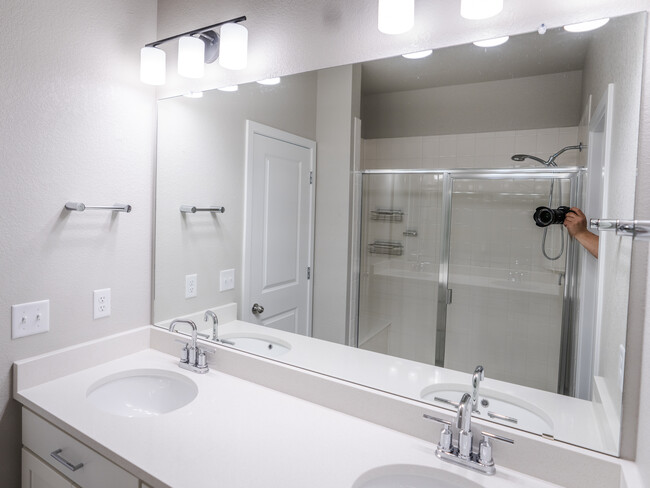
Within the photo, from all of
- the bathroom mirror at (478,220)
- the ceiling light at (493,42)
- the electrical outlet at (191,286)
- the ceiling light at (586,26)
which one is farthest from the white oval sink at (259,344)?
the ceiling light at (586,26)

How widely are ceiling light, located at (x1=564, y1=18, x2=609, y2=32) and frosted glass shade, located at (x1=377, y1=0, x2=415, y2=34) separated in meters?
0.41

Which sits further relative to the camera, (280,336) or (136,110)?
(136,110)

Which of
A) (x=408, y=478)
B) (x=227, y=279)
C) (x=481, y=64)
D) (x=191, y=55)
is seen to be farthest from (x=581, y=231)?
(x=191, y=55)

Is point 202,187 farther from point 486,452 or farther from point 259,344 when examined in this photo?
point 486,452

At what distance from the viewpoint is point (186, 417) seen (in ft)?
4.00

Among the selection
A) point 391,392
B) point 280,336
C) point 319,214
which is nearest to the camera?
point 391,392

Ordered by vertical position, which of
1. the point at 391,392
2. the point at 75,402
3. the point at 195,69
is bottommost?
the point at 75,402

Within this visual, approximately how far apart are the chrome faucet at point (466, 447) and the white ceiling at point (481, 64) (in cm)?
88

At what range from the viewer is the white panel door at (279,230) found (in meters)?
1.46

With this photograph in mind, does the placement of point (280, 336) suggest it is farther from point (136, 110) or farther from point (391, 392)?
point (136, 110)

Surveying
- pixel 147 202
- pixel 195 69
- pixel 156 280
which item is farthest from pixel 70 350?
pixel 195 69

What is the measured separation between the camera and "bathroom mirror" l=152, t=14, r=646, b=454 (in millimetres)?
981

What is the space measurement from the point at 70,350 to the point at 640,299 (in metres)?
1.82

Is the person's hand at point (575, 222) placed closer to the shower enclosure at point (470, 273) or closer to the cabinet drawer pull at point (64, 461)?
the shower enclosure at point (470, 273)
